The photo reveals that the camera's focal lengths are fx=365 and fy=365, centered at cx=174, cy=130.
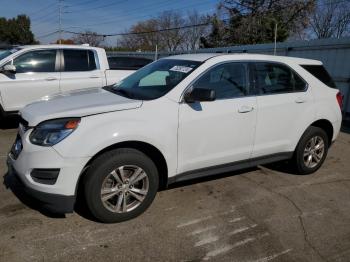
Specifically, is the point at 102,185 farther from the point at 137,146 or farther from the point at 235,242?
the point at 235,242

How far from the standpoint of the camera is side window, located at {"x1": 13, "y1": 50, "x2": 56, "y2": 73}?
7.36 m

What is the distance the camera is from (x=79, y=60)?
8.01m

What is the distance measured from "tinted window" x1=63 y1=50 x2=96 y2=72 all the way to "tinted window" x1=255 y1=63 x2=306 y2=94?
463cm

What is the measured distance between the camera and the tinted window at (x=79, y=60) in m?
7.82

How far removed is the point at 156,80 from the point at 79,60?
4138 mm

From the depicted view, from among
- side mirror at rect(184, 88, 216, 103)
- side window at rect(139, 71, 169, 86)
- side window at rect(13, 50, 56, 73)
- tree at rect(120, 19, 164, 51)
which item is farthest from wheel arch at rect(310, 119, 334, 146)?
tree at rect(120, 19, 164, 51)

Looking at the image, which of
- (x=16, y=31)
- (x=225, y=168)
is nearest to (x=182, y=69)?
(x=225, y=168)

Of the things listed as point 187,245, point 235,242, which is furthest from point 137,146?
point 235,242

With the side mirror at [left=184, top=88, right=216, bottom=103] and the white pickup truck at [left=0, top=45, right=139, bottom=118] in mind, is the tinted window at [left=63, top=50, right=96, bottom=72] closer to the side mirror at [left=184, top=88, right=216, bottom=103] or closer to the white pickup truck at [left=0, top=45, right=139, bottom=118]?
→ the white pickup truck at [left=0, top=45, right=139, bottom=118]

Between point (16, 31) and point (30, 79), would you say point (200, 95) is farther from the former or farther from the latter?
point (16, 31)

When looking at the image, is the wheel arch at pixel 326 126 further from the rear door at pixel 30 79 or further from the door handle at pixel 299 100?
the rear door at pixel 30 79

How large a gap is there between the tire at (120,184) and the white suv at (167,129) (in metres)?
0.01

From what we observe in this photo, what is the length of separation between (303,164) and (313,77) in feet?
4.06

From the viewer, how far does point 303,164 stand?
17.0ft
